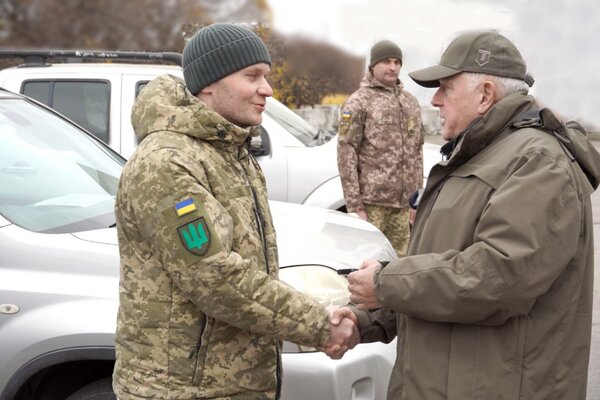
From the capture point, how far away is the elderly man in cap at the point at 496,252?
2.16m

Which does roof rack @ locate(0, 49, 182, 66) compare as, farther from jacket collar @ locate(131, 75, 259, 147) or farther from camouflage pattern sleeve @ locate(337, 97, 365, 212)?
jacket collar @ locate(131, 75, 259, 147)

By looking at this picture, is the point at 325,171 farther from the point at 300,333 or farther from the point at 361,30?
the point at 300,333

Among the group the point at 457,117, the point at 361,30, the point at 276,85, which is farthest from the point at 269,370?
the point at 276,85

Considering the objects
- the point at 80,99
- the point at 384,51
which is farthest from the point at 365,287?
the point at 80,99

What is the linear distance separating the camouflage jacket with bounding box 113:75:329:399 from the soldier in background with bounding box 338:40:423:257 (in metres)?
3.51

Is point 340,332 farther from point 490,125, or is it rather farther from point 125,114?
point 125,114

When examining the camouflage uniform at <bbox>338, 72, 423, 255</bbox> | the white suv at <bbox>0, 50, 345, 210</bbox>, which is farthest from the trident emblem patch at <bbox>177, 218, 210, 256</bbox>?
the white suv at <bbox>0, 50, 345, 210</bbox>

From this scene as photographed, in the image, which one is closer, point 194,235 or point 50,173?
point 194,235

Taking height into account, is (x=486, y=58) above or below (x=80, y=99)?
above

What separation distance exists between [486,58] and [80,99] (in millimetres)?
5067

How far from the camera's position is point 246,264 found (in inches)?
90.7

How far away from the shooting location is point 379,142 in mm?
5930

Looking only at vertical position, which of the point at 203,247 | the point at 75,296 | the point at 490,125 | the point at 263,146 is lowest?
the point at 75,296

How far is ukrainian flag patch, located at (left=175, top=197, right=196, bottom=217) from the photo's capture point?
2.21 metres
